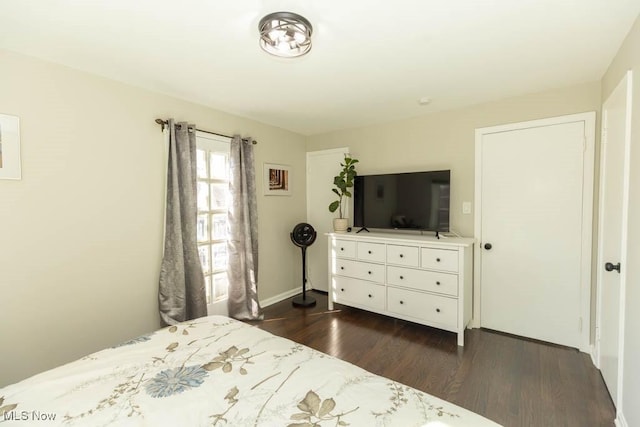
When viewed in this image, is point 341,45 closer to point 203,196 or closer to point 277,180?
point 203,196

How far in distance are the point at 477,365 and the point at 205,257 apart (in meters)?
2.72

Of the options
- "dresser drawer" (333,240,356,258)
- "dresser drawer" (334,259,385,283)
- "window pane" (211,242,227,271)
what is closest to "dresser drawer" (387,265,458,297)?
"dresser drawer" (334,259,385,283)

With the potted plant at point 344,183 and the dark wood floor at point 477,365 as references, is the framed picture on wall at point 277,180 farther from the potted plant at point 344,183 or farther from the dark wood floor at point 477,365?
the dark wood floor at point 477,365

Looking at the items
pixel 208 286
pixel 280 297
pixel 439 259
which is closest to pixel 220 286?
pixel 208 286

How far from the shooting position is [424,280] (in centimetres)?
281

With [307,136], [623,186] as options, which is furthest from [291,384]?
[307,136]

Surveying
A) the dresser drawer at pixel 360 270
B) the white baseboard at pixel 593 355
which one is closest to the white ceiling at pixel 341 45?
the dresser drawer at pixel 360 270

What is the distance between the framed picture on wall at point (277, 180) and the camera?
364 centimetres

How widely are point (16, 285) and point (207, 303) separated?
4.85 feet

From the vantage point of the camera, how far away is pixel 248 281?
3.26 metres

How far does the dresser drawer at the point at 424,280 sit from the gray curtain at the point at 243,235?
1566 mm

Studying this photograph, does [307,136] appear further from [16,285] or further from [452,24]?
[16,285]

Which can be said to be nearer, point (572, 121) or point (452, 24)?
point (452, 24)

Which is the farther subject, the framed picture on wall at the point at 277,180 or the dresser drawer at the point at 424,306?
the framed picture on wall at the point at 277,180
